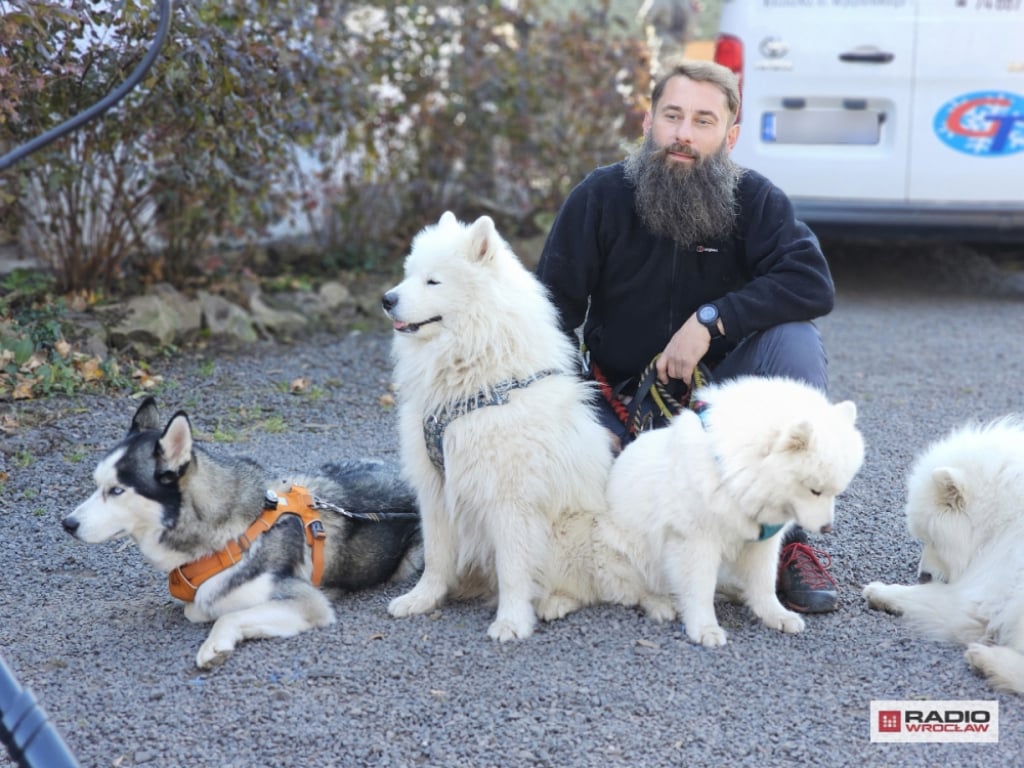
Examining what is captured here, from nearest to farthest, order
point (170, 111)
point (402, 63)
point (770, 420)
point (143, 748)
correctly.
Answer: point (143, 748)
point (770, 420)
point (170, 111)
point (402, 63)

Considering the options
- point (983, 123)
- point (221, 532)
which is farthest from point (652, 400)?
point (983, 123)

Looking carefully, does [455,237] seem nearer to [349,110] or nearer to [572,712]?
[572,712]

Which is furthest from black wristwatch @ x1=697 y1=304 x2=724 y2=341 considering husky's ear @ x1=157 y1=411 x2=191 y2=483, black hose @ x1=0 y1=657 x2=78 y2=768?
black hose @ x1=0 y1=657 x2=78 y2=768

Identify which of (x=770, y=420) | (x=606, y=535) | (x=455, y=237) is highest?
(x=455, y=237)

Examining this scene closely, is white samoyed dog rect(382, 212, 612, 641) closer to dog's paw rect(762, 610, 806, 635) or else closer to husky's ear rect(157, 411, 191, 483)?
dog's paw rect(762, 610, 806, 635)

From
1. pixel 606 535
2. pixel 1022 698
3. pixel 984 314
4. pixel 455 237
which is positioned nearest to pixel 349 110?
pixel 455 237

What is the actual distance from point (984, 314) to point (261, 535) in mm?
6518

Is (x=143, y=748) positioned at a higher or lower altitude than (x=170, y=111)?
lower

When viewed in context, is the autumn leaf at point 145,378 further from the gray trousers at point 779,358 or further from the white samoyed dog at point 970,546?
the white samoyed dog at point 970,546

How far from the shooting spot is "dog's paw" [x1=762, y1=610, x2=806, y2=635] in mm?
3525

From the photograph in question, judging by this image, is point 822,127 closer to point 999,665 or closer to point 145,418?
point 999,665

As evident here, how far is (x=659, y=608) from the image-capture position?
3.62m

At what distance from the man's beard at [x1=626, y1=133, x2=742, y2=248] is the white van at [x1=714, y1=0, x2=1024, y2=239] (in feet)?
12.0

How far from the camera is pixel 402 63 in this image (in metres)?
8.14
